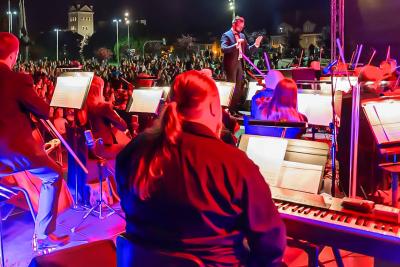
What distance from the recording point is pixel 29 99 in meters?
3.71

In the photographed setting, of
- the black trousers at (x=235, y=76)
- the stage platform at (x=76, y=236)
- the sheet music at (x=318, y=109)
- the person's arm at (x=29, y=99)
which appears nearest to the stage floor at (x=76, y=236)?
the stage platform at (x=76, y=236)

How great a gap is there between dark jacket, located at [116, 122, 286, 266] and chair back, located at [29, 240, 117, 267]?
35cm

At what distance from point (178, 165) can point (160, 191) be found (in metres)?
0.12

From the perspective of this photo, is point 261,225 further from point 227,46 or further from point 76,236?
point 227,46

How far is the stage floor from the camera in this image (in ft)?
13.1

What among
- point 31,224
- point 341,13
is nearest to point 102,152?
point 31,224

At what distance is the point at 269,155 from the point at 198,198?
1162mm

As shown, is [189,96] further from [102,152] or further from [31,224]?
[31,224]

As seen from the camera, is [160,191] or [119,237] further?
[119,237]

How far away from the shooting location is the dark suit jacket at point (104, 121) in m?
5.37

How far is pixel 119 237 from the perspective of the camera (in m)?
1.91

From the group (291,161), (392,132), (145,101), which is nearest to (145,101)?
(145,101)

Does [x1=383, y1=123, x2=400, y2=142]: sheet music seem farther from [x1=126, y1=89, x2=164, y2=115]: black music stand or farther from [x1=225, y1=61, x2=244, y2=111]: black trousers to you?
[x1=225, y1=61, x2=244, y2=111]: black trousers

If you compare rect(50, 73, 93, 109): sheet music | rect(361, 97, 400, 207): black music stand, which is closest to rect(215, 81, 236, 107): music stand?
rect(50, 73, 93, 109): sheet music
